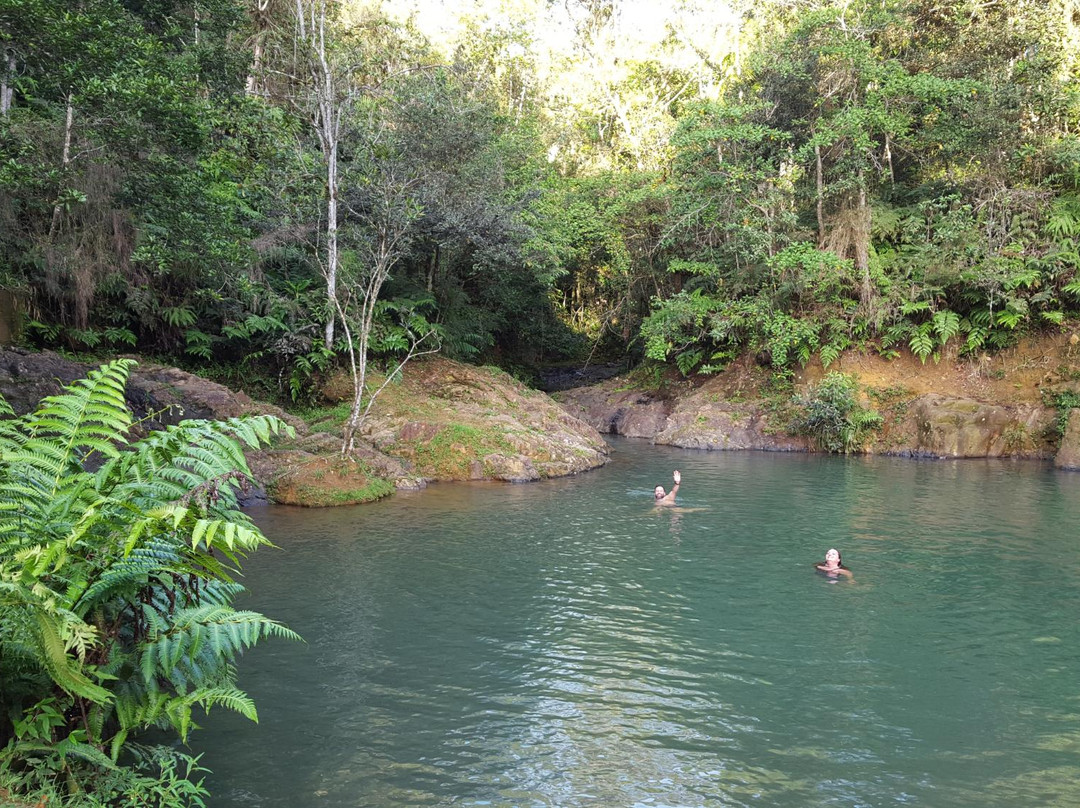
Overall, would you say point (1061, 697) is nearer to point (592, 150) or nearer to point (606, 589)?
point (606, 589)

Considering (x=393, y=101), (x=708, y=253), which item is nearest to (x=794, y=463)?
(x=708, y=253)

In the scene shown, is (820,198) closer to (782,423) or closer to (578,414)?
(782,423)

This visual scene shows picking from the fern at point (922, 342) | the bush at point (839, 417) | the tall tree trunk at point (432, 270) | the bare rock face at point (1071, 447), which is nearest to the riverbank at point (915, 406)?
the bare rock face at point (1071, 447)

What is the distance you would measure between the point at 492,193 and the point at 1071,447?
16569 mm

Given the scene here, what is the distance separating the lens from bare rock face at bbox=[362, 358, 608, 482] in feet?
55.4

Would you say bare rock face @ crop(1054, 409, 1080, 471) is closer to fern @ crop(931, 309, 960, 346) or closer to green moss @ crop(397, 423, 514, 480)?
fern @ crop(931, 309, 960, 346)

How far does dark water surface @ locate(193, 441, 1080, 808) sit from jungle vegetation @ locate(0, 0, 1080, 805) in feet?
4.58

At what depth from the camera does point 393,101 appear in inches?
802

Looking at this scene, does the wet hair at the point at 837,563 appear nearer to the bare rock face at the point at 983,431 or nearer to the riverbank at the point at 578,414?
the riverbank at the point at 578,414

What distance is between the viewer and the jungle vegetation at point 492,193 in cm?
1150

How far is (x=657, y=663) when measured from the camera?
22.7ft

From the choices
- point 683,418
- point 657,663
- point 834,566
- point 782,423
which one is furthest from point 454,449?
point 782,423

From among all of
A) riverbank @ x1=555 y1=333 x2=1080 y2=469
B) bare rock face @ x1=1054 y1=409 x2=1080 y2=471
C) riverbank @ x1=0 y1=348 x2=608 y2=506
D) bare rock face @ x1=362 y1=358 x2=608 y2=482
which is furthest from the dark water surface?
riverbank @ x1=555 y1=333 x2=1080 y2=469

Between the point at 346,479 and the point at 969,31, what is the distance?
2284cm
